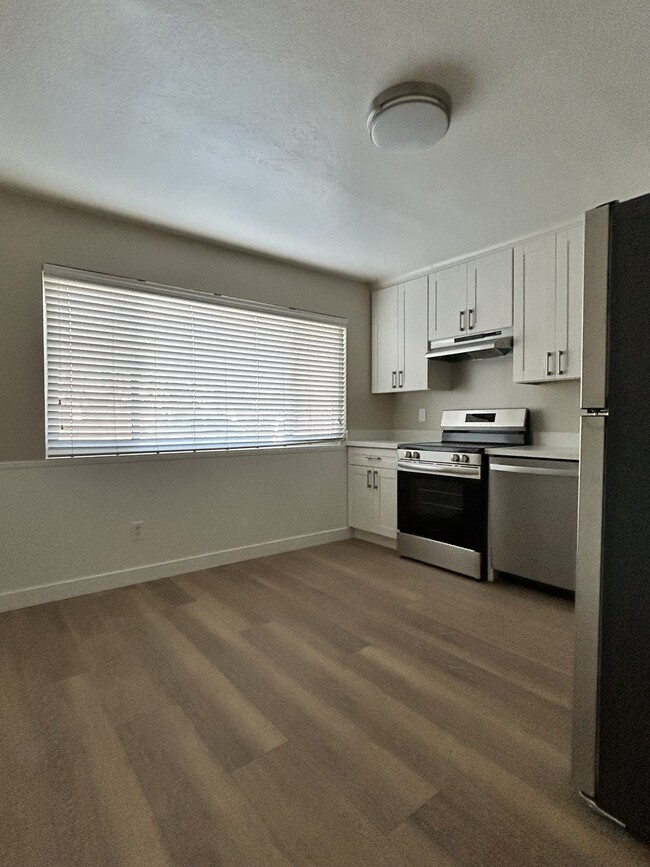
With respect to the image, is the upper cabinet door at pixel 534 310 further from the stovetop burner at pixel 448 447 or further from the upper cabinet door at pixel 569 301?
the stovetop burner at pixel 448 447

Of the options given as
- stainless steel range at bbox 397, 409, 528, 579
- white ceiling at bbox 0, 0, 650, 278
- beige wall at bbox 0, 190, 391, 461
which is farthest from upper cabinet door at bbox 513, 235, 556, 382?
beige wall at bbox 0, 190, 391, 461

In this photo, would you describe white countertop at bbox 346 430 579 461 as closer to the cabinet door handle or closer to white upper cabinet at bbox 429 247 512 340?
the cabinet door handle

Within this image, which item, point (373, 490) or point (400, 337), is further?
point (400, 337)

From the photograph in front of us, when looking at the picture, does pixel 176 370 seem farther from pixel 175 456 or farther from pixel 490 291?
pixel 490 291

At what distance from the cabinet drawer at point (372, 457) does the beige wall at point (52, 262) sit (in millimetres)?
1610

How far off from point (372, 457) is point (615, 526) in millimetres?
3070

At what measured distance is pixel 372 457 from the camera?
170 inches

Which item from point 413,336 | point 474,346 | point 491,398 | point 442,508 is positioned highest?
point 413,336

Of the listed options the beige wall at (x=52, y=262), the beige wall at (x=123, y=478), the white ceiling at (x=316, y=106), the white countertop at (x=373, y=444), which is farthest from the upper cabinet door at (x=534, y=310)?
the beige wall at (x=52, y=262)

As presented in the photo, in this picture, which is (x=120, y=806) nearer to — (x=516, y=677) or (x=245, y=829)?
(x=245, y=829)

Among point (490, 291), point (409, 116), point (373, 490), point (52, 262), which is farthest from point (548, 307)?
point (52, 262)

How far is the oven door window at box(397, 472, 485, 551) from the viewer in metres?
3.37

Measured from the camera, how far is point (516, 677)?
2076 mm

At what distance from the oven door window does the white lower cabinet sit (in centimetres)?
15
